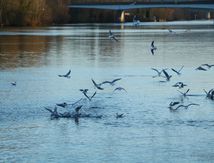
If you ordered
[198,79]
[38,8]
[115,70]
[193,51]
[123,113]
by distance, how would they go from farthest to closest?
[38,8] → [193,51] → [115,70] → [198,79] → [123,113]

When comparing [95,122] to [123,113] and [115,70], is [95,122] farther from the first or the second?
[115,70]

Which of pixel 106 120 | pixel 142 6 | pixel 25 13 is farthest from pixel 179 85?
pixel 142 6

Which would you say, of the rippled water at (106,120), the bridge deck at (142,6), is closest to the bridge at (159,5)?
the bridge deck at (142,6)

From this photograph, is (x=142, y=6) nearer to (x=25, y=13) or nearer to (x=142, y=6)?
(x=142, y=6)

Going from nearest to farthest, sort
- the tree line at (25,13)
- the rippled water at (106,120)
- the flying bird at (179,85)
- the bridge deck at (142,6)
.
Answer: the rippled water at (106,120) → the flying bird at (179,85) → the tree line at (25,13) → the bridge deck at (142,6)

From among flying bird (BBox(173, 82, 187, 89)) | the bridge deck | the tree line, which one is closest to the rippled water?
flying bird (BBox(173, 82, 187, 89))

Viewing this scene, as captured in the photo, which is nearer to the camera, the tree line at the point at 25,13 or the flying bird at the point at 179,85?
the flying bird at the point at 179,85

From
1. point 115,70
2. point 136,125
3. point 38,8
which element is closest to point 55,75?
point 115,70

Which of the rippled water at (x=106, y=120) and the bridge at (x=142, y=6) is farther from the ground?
the rippled water at (x=106, y=120)

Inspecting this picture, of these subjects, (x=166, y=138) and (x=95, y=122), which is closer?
(x=166, y=138)

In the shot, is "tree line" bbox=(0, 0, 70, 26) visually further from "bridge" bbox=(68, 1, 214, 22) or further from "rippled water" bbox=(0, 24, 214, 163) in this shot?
"rippled water" bbox=(0, 24, 214, 163)

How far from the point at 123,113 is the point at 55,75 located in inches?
292

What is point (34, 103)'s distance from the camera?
14625 millimetres

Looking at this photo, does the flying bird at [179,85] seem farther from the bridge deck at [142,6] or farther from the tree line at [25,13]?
the bridge deck at [142,6]
